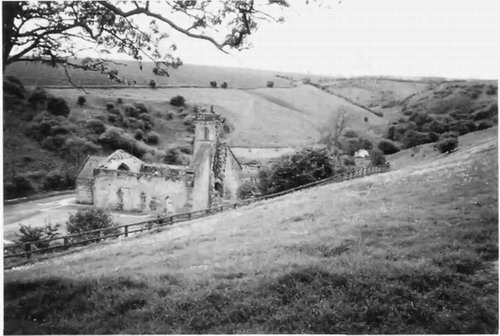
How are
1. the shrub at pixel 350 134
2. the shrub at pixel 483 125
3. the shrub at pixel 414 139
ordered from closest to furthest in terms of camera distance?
1. the shrub at pixel 483 125
2. the shrub at pixel 414 139
3. the shrub at pixel 350 134

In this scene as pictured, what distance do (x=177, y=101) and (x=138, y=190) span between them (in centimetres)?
186

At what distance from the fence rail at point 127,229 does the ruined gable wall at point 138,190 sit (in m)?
0.23

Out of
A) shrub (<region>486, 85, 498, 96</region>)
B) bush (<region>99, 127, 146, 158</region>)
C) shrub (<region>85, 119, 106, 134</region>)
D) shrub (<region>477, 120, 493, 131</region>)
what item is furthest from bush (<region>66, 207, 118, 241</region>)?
shrub (<region>486, 85, 498, 96</region>)

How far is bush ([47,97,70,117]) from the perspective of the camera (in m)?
7.14

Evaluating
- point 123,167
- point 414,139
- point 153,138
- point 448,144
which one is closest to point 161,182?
point 123,167

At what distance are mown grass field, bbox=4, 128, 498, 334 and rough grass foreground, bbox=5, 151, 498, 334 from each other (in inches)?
0.7

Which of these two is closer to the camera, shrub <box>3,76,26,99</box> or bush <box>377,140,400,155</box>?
shrub <box>3,76,26,99</box>

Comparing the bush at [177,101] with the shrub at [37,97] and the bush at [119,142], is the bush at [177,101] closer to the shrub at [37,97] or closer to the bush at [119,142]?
the bush at [119,142]

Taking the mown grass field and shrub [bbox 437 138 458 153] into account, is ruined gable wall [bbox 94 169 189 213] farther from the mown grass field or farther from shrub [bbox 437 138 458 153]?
shrub [bbox 437 138 458 153]

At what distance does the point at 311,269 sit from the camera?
627cm

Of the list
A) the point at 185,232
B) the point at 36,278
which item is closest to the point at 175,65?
the point at 185,232

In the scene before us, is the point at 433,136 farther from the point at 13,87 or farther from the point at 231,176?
the point at 13,87

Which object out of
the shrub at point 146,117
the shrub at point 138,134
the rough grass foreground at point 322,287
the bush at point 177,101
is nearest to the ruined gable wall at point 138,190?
the shrub at point 138,134

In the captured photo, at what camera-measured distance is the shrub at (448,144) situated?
322 inches
